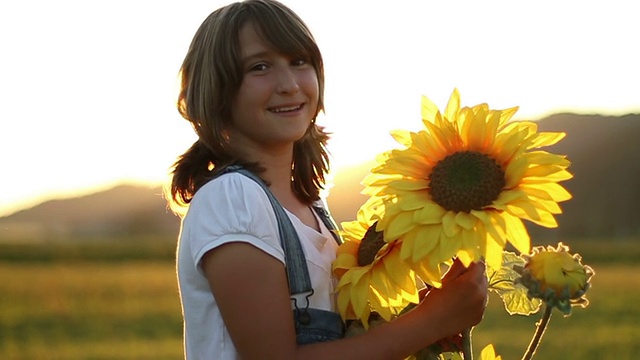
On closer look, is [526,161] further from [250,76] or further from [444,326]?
[250,76]

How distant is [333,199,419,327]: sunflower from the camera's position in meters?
2.06

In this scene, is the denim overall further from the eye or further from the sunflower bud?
the sunflower bud

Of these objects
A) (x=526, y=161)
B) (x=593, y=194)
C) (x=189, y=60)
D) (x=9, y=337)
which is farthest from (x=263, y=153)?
(x=593, y=194)

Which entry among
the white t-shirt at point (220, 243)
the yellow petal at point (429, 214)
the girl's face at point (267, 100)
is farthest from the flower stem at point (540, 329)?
the girl's face at point (267, 100)

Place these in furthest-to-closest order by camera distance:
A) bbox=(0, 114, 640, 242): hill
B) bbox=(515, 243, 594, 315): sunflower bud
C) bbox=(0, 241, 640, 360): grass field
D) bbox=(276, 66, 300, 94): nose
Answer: bbox=(0, 114, 640, 242): hill, bbox=(0, 241, 640, 360): grass field, bbox=(276, 66, 300, 94): nose, bbox=(515, 243, 594, 315): sunflower bud

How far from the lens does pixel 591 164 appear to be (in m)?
72.2

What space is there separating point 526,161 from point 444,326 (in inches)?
14.0

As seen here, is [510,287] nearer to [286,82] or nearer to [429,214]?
[429,214]

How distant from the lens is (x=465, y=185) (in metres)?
1.95

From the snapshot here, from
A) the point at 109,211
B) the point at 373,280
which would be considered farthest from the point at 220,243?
the point at 109,211

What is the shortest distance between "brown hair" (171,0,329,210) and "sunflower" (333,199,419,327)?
290mm

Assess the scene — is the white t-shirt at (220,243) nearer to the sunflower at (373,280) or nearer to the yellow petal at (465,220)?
the sunflower at (373,280)

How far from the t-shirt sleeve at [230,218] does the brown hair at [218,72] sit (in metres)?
0.13

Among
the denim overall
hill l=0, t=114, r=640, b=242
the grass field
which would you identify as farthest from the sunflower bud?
hill l=0, t=114, r=640, b=242
